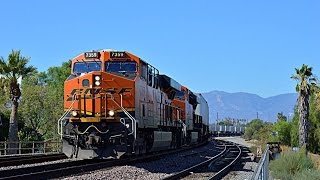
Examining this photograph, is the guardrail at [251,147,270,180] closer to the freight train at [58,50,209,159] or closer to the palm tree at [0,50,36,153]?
the freight train at [58,50,209,159]

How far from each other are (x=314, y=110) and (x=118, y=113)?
1441 inches

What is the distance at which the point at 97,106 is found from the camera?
20.4 m

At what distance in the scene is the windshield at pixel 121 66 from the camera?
21766mm

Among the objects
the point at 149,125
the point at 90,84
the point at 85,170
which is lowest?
the point at 85,170

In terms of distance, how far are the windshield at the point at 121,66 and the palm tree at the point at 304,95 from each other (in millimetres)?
21980

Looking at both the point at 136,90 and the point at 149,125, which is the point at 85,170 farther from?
the point at 149,125

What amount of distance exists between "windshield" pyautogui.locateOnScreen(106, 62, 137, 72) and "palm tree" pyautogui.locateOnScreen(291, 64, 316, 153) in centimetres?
2198

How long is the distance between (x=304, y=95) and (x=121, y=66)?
25.5m

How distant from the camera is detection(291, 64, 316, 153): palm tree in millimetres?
41500

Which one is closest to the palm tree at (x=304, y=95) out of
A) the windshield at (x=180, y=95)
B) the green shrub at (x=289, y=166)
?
the windshield at (x=180, y=95)

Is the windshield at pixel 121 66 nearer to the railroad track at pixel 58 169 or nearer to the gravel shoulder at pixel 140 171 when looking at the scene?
the railroad track at pixel 58 169

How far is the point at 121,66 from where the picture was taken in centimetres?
2194

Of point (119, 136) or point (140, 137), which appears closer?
point (119, 136)

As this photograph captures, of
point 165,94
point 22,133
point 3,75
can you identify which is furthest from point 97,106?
point 22,133
